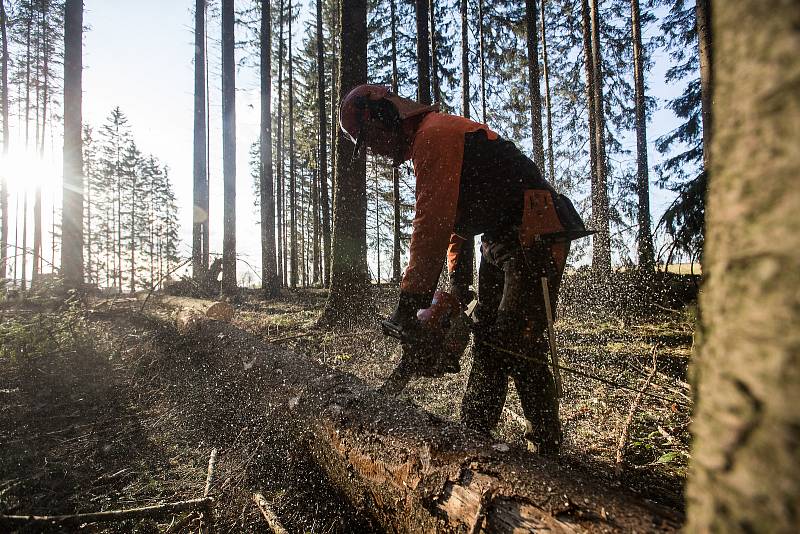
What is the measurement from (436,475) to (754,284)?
1.36 meters

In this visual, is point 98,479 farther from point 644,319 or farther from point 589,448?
point 644,319

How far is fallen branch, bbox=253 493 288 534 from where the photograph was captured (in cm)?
165

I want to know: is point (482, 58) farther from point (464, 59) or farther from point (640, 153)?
point (640, 153)

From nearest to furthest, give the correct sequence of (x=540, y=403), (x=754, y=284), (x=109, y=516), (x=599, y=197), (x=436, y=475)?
(x=754, y=284) < (x=436, y=475) < (x=109, y=516) < (x=540, y=403) < (x=599, y=197)

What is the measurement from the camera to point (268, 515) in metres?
1.76

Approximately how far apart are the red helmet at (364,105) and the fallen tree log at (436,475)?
1619 millimetres

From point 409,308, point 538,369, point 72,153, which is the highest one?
point 72,153

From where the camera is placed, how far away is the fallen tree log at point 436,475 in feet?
3.64

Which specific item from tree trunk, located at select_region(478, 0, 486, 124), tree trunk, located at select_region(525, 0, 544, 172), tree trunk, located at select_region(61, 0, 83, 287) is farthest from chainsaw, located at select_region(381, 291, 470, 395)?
tree trunk, located at select_region(478, 0, 486, 124)

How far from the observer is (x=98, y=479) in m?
2.25

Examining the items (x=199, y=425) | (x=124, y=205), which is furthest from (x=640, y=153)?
(x=124, y=205)

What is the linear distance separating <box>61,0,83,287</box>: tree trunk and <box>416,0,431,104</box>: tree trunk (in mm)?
7502

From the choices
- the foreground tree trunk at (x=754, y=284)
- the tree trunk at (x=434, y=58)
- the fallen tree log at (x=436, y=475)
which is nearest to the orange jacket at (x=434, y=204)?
the fallen tree log at (x=436, y=475)

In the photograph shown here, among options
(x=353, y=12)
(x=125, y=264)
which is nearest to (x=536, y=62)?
(x=353, y=12)
